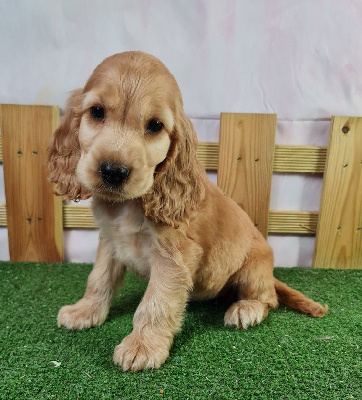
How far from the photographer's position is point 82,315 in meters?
1.81

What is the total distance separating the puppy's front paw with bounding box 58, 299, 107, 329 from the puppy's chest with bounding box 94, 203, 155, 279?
32 centimetres

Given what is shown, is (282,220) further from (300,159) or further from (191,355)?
(191,355)

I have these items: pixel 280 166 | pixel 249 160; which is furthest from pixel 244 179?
pixel 280 166

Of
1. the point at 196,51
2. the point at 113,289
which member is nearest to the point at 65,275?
the point at 113,289

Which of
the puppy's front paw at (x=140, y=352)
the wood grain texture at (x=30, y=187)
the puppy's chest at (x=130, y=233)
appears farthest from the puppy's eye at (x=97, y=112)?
the wood grain texture at (x=30, y=187)

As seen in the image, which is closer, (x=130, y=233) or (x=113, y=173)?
(x=113, y=173)

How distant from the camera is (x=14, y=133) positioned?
247cm

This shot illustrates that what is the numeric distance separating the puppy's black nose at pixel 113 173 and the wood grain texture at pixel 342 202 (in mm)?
1802

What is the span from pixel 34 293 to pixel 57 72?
1.46m

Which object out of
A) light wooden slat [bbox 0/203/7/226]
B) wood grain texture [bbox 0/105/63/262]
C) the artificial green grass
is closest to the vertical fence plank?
the artificial green grass

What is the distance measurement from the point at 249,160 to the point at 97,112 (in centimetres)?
142

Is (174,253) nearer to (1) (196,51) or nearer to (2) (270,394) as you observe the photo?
(2) (270,394)

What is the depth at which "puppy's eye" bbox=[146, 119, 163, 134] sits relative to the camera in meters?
1.44

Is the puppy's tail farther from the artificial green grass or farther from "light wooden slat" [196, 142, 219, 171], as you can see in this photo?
"light wooden slat" [196, 142, 219, 171]
